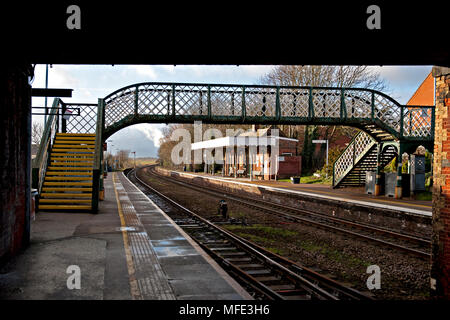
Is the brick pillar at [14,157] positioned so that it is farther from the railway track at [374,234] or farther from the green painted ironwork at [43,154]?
the railway track at [374,234]

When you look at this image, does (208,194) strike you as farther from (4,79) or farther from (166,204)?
(4,79)

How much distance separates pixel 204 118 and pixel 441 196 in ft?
38.3

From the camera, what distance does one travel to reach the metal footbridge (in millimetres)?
13859

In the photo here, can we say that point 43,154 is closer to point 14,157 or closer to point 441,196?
point 14,157

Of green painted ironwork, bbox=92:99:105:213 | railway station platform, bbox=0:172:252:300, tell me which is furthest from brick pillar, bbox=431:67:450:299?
green painted ironwork, bbox=92:99:105:213

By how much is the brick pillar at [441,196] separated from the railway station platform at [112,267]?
130 inches

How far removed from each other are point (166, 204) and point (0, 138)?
1419 cm

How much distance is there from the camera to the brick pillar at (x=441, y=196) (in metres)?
6.05

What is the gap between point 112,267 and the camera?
6.91 meters

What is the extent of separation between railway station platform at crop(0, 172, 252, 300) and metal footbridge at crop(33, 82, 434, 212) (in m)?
3.18

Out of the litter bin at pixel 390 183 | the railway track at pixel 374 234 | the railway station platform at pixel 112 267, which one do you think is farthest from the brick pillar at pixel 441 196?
the litter bin at pixel 390 183

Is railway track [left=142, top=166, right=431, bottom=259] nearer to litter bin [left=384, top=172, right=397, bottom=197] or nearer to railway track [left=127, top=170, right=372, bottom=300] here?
railway track [left=127, top=170, right=372, bottom=300]
